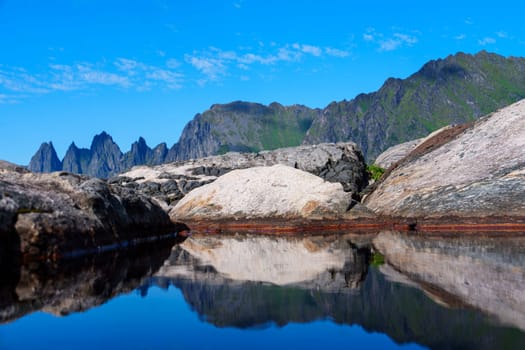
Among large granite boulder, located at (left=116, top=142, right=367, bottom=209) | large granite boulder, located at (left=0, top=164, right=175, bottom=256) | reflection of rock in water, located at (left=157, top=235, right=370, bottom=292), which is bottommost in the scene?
reflection of rock in water, located at (left=157, top=235, right=370, bottom=292)

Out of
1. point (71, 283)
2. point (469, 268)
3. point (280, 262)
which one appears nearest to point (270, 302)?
point (71, 283)

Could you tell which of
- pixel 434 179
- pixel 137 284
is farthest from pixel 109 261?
pixel 434 179

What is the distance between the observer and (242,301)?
947 centimetres

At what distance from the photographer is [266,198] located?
1189 inches

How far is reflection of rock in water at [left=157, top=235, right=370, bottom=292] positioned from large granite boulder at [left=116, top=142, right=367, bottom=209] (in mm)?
15314

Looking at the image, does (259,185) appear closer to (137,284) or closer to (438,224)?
(438,224)

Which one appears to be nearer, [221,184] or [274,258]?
[274,258]

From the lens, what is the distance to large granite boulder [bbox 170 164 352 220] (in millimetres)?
28891

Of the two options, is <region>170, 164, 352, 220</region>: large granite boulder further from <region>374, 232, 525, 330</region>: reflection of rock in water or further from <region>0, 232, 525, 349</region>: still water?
<region>0, 232, 525, 349</region>: still water

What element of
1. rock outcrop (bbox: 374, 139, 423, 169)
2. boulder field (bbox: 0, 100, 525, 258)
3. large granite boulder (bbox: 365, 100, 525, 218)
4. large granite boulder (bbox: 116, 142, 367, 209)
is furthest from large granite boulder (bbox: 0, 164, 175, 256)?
rock outcrop (bbox: 374, 139, 423, 169)

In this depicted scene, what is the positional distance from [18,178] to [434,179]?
19697 mm

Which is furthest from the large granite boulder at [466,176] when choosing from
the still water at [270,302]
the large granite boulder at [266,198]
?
the still water at [270,302]

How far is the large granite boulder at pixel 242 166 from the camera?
1553 inches

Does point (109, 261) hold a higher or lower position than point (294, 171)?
lower
